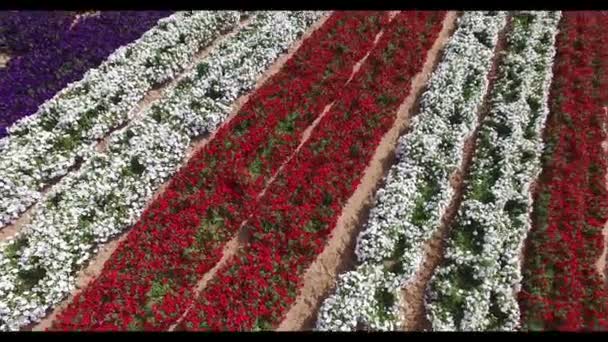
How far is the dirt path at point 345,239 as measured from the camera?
12547 millimetres

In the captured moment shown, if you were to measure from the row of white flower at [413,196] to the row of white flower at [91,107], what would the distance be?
8.55 m

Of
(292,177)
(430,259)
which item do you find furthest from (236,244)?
(430,259)

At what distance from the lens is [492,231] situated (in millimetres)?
13508

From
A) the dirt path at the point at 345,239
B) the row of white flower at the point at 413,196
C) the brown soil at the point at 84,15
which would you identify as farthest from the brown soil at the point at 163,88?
the row of white flower at the point at 413,196

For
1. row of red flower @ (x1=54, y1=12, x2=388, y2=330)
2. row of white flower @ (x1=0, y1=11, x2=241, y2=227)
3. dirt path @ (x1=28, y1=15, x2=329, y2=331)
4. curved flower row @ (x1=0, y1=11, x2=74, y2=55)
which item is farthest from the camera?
curved flower row @ (x1=0, y1=11, x2=74, y2=55)

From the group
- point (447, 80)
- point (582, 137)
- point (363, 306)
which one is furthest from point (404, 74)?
Result: point (363, 306)

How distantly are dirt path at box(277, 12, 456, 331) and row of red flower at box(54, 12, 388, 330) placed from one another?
2.40 m

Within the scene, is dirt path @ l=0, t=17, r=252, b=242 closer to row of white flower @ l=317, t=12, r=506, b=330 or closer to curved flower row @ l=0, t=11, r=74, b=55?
curved flower row @ l=0, t=11, r=74, b=55

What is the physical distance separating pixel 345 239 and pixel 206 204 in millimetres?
4012

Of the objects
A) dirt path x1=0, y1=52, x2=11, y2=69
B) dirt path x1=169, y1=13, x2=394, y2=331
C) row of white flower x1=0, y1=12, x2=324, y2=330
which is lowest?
dirt path x1=169, y1=13, x2=394, y2=331

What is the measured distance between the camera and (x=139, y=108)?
16.8 m

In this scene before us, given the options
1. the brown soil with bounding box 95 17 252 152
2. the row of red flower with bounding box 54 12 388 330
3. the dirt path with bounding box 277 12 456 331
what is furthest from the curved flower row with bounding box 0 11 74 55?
the dirt path with bounding box 277 12 456 331

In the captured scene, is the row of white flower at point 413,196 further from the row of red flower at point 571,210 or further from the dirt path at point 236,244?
the dirt path at point 236,244

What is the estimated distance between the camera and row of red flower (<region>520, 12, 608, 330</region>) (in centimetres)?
1245
